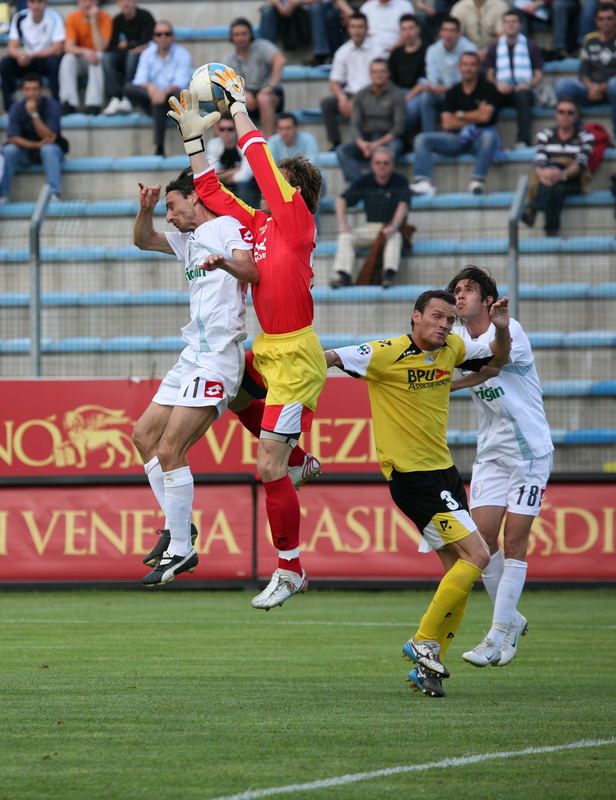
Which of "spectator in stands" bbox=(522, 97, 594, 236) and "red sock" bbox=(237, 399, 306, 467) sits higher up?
"spectator in stands" bbox=(522, 97, 594, 236)

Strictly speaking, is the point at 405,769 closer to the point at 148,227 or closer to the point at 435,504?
the point at 435,504

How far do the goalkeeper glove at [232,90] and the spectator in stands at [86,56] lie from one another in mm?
12124

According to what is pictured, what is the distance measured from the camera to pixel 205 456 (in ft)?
47.6

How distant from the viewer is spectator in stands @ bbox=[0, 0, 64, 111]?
65.6 feet

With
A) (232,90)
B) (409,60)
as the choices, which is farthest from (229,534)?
(409,60)

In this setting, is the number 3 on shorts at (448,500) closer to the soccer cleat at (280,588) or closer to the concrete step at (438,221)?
the soccer cleat at (280,588)

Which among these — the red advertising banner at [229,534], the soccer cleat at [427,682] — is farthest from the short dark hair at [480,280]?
the red advertising banner at [229,534]

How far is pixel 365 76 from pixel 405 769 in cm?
1456

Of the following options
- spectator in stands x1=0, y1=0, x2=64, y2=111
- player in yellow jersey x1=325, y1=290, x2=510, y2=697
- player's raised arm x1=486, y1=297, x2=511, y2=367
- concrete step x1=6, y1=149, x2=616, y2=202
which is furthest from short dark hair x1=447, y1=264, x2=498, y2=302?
spectator in stands x1=0, y1=0, x2=64, y2=111

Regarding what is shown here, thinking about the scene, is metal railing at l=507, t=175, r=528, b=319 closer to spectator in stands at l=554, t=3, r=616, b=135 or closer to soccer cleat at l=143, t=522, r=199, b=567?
spectator in stands at l=554, t=3, r=616, b=135

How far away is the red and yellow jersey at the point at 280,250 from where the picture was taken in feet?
26.3

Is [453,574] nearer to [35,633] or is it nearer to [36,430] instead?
[35,633]

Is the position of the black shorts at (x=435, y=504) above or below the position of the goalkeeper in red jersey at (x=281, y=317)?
below

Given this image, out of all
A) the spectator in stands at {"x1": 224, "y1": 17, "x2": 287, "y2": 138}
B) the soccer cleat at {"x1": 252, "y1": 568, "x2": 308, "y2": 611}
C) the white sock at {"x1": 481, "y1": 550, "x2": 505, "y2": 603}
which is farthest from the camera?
the spectator in stands at {"x1": 224, "y1": 17, "x2": 287, "y2": 138}
